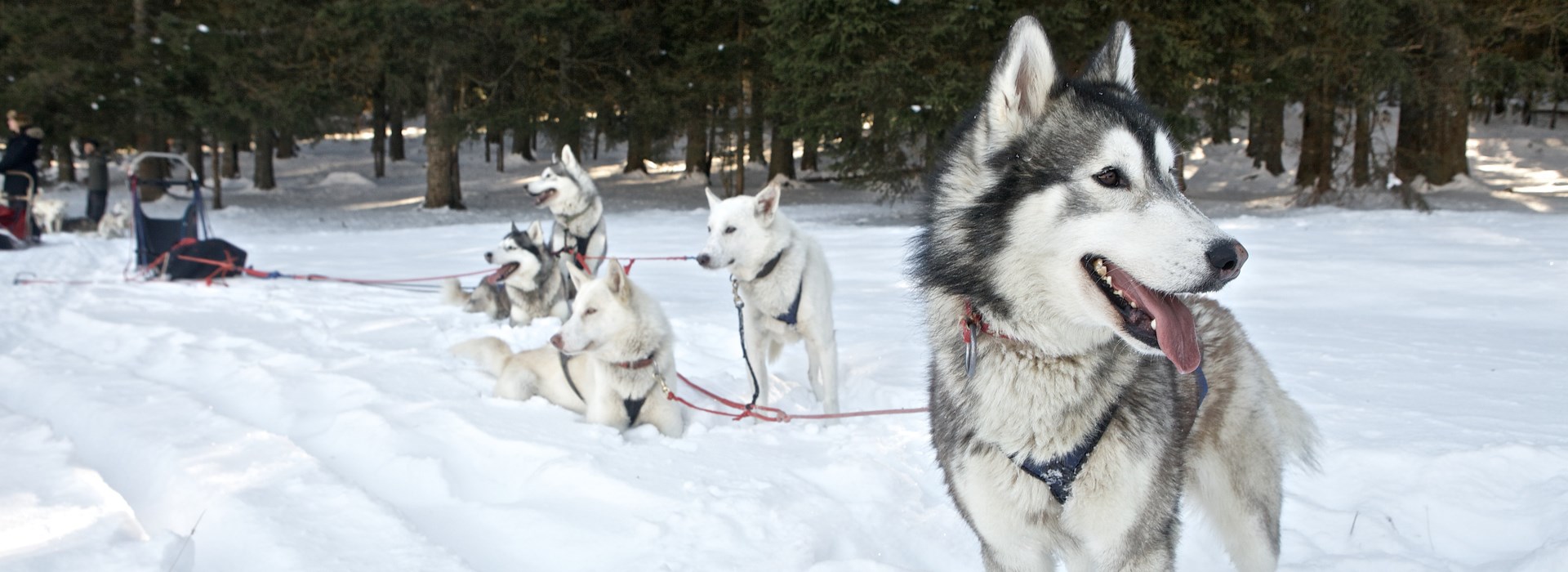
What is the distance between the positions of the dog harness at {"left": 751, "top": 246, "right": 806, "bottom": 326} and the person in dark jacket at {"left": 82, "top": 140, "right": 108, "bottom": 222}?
13376 millimetres

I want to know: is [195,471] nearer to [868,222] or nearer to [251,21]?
[868,222]

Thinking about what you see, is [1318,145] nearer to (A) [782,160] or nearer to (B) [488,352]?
(A) [782,160]

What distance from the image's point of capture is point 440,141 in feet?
62.2

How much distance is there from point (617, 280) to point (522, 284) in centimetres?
311

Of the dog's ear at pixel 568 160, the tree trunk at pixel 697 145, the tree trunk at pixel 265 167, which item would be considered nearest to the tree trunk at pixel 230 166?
the tree trunk at pixel 265 167

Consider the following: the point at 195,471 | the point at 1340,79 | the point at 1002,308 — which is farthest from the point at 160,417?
the point at 1340,79

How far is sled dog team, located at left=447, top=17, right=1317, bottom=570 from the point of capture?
73.7 inches

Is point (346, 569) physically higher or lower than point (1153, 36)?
lower

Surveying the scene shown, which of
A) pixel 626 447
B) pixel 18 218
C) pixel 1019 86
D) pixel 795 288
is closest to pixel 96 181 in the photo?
pixel 18 218

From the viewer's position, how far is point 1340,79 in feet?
50.3

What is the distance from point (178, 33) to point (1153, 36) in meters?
17.7

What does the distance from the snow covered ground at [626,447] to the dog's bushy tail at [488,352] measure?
0.12 m

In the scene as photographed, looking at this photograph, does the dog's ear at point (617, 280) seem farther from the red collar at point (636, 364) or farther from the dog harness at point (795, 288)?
the dog harness at point (795, 288)

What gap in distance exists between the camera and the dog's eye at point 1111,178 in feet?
6.29
